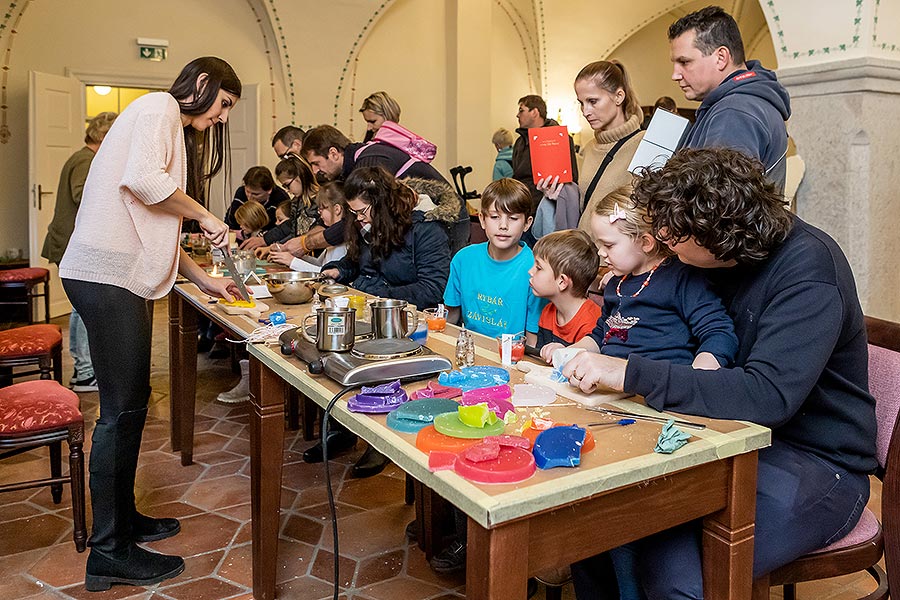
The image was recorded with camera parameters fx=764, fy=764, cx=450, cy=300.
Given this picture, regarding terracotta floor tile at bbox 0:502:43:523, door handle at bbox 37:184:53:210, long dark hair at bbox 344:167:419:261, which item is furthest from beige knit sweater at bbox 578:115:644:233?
door handle at bbox 37:184:53:210

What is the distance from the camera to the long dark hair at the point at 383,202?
3328 mm

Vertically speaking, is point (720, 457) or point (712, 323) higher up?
point (712, 323)

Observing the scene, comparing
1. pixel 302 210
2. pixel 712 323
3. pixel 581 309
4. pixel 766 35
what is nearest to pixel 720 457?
pixel 712 323

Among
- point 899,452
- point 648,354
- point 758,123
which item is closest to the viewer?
point 899,452

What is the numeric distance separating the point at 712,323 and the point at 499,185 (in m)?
1.27

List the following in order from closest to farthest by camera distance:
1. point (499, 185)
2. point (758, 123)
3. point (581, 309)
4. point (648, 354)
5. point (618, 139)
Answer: point (648, 354)
point (758, 123)
point (581, 309)
point (499, 185)
point (618, 139)

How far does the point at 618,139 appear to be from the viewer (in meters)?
3.12

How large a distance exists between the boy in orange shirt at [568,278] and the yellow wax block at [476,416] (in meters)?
1.08

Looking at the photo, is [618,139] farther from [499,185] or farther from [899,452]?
[899,452]

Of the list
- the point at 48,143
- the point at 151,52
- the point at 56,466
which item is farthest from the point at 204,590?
the point at 151,52

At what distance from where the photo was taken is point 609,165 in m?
3.08

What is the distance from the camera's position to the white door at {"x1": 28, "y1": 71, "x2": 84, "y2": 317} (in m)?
7.00

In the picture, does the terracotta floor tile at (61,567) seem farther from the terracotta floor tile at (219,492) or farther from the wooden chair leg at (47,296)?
the wooden chair leg at (47,296)

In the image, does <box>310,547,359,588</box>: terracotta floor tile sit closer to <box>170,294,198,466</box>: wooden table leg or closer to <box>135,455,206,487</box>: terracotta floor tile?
<box>135,455,206,487</box>: terracotta floor tile
